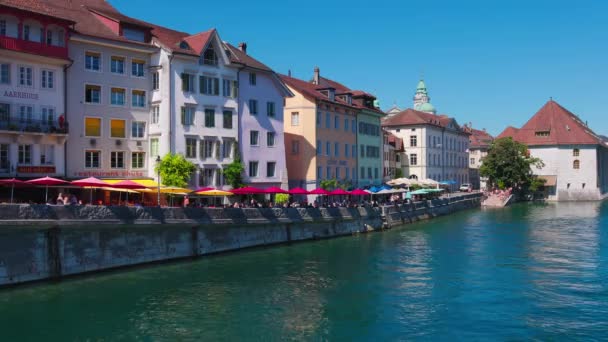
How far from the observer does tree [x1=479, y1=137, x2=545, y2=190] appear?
3861 inches

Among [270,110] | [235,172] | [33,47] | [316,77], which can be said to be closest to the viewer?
[33,47]

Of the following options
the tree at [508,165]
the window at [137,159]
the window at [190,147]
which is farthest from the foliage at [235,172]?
the tree at [508,165]

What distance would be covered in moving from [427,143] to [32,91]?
69223 millimetres

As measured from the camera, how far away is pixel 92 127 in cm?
4191

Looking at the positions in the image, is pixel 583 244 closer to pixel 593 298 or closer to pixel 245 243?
pixel 593 298

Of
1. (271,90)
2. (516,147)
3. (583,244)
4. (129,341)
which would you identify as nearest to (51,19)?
(271,90)

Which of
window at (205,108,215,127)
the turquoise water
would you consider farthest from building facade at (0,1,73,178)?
the turquoise water

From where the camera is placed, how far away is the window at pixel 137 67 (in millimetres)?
44444

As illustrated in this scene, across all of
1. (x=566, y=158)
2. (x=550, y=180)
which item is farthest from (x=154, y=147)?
(x=566, y=158)

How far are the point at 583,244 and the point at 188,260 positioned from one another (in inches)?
1166

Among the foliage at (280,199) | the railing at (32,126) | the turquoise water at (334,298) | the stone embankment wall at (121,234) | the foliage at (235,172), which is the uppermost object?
the railing at (32,126)

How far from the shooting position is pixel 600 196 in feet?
346

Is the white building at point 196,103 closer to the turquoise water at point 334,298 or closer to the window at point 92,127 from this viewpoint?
the window at point 92,127

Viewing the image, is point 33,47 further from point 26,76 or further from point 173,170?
point 173,170
